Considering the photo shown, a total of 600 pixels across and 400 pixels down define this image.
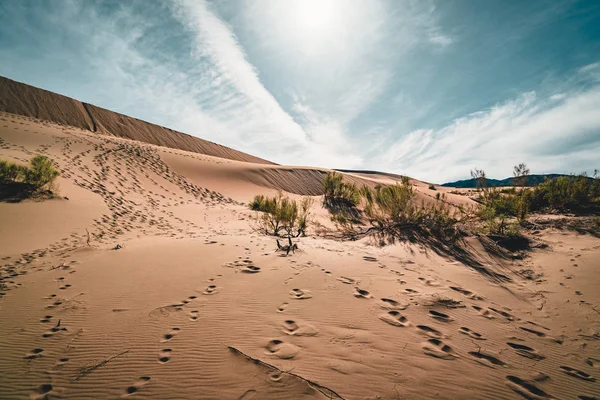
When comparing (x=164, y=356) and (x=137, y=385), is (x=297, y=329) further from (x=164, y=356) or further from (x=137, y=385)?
(x=137, y=385)

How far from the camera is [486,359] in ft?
6.47

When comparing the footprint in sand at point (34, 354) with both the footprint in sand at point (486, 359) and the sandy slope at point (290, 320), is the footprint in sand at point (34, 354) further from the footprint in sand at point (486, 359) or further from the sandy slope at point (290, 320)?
the footprint in sand at point (486, 359)

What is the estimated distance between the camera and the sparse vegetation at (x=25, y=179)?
7.23m

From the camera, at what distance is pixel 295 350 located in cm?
198

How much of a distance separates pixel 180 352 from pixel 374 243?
13.9ft

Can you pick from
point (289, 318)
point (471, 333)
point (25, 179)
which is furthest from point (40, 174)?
point (471, 333)

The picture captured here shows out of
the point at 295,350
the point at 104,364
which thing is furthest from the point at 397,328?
the point at 104,364

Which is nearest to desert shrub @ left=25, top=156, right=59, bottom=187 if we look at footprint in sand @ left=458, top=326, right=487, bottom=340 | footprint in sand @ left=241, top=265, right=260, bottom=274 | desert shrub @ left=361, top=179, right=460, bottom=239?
footprint in sand @ left=241, top=265, right=260, bottom=274

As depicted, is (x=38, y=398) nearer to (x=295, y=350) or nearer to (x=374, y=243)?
(x=295, y=350)

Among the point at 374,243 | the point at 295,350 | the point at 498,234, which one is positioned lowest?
the point at 295,350

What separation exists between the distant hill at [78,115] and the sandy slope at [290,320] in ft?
132

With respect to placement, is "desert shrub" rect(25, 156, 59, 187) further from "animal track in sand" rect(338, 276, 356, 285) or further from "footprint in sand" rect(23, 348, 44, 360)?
"animal track in sand" rect(338, 276, 356, 285)

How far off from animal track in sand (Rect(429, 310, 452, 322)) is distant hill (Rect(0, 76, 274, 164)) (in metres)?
44.5

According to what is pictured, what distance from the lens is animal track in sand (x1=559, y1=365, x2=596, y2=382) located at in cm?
184
